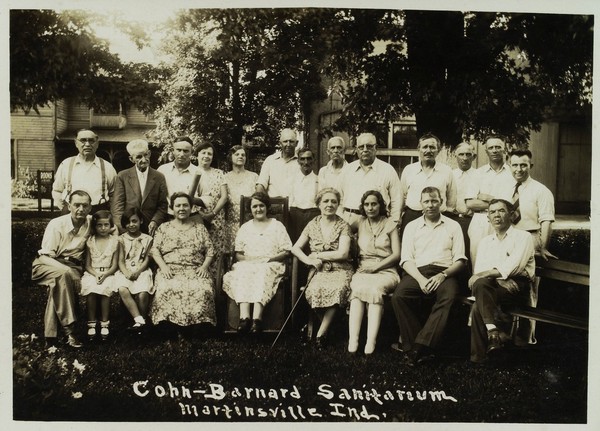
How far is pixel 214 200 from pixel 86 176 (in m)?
0.83

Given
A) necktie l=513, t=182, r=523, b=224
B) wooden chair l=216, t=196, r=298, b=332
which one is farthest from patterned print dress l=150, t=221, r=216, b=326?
necktie l=513, t=182, r=523, b=224

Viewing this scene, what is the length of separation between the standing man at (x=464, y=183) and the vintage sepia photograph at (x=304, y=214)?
2 centimetres

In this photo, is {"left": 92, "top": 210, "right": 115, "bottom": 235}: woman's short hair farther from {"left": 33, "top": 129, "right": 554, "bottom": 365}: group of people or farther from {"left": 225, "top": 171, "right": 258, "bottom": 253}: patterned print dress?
{"left": 225, "top": 171, "right": 258, "bottom": 253}: patterned print dress

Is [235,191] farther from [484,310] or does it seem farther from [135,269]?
[484,310]

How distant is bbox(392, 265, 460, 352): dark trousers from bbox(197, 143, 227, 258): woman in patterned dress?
123 centimetres

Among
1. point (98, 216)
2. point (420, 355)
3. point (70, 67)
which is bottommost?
point (420, 355)

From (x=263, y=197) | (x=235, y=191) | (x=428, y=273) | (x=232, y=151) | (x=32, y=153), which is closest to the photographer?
(x=32, y=153)

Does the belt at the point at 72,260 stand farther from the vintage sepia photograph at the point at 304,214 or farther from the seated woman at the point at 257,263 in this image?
the seated woman at the point at 257,263

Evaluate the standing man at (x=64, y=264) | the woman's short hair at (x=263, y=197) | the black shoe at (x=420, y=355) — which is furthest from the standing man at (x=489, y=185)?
the standing man at (x=64, y=264)

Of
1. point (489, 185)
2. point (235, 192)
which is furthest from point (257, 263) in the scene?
point (489, 185)

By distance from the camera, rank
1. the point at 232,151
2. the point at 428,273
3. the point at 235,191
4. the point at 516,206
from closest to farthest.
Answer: the point at 428,273
the point at 516,206
the point at 232,151
the point at 235,191

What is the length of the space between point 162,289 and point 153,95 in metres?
1.21

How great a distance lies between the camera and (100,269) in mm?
4043

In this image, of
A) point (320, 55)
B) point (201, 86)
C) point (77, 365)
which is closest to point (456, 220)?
point (320, 55)
